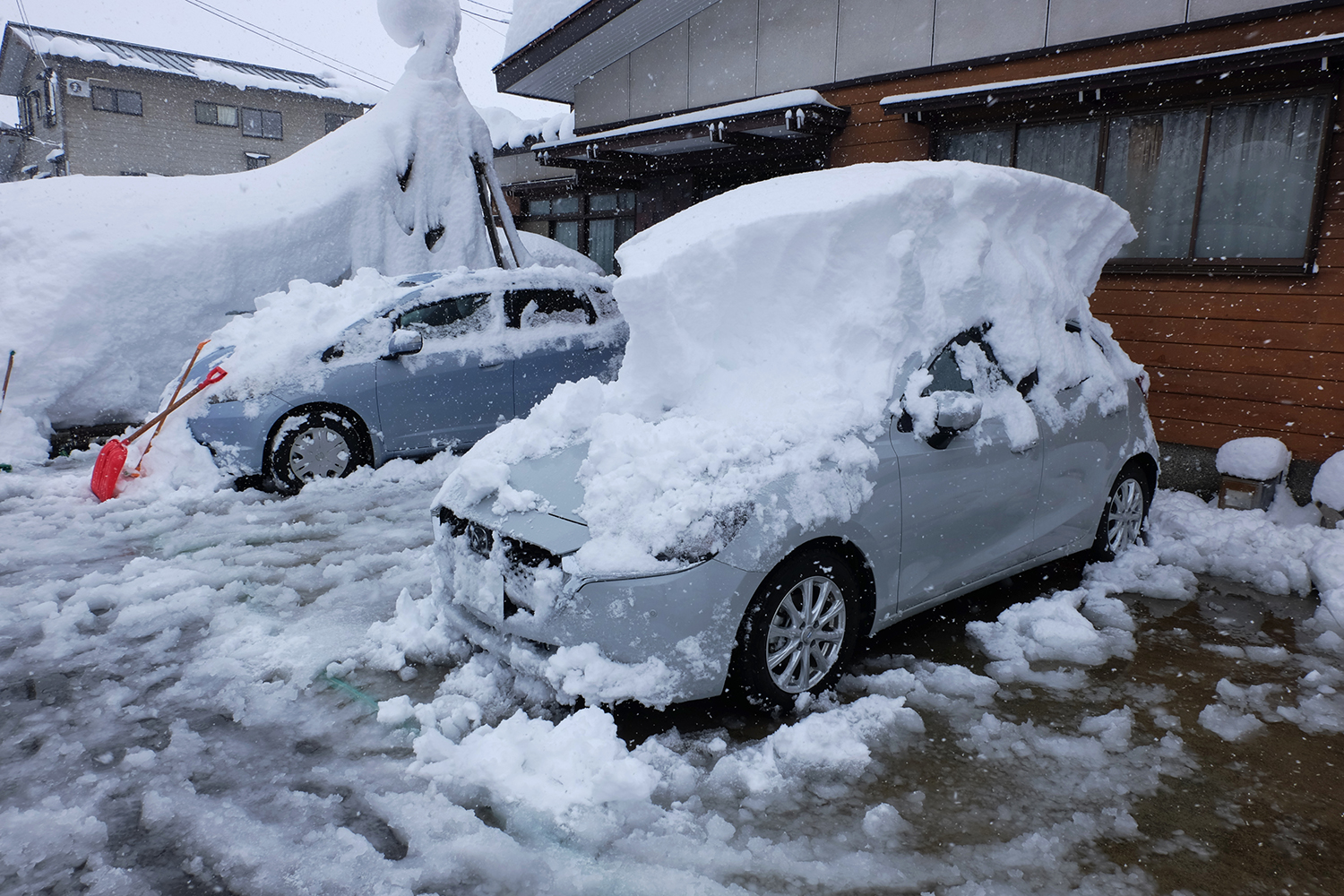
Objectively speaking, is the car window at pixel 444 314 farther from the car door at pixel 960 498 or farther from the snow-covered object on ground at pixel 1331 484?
the snow-covered object on ground at pixel 1331 484

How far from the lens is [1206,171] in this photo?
705 cm

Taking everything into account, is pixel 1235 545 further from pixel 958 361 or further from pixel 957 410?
pixel 957 410

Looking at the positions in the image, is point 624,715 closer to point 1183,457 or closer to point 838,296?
point 838,296

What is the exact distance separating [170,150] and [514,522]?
135 ft

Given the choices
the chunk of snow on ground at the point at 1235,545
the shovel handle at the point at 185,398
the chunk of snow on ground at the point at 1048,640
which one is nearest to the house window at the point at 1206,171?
the chunk of snow on ground at the point at 1235,545

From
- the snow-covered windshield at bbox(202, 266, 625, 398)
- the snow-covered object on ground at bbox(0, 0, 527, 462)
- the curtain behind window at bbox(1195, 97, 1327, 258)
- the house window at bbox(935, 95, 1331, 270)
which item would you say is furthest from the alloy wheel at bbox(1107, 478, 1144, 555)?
the snow-covered object on ground at bbox(0, 0, 527, 462)

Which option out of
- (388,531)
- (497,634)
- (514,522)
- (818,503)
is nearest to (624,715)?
(497,634)

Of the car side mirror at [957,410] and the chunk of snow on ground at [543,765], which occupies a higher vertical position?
the car side mirror at [957,410]

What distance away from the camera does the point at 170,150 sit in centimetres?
3609

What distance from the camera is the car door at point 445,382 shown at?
23.5ft

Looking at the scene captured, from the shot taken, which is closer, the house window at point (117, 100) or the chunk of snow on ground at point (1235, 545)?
the chunk of snow on ground at point (1235, 545)

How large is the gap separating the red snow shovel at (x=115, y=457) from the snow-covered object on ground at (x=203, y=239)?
173 cm

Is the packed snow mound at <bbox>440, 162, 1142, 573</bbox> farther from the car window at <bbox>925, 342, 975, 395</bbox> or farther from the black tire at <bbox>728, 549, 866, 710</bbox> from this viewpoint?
the black tire at <bbox>728, 549, 866, 710</bbox>

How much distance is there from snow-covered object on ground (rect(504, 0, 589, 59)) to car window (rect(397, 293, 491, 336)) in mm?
6255
